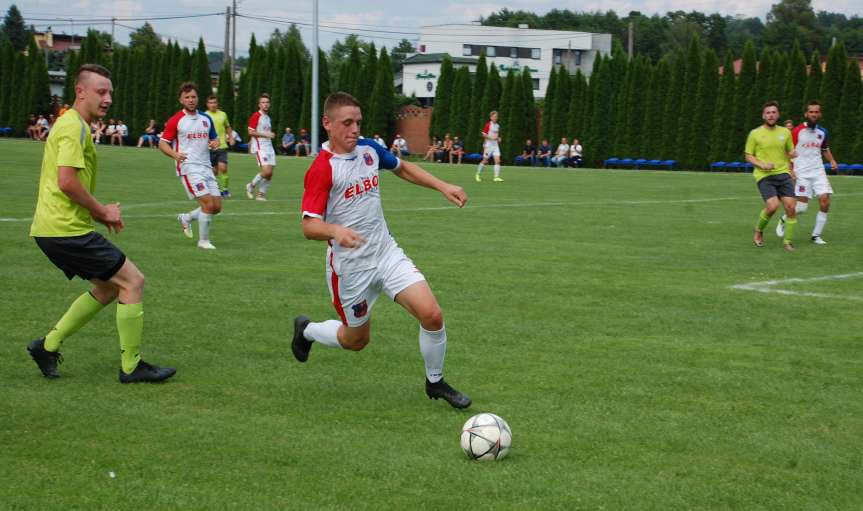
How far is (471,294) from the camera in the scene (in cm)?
1066

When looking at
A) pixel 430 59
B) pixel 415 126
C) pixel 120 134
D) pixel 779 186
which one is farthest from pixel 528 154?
pixel 430 59

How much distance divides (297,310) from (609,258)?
5474mm

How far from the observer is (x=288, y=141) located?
2186 inches

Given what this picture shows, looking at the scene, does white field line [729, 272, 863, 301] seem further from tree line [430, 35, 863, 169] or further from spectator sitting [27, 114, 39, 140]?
spectator sitting [27, 114, 39, 140]

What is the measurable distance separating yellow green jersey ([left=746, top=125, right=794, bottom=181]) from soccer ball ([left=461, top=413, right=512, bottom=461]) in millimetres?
11604

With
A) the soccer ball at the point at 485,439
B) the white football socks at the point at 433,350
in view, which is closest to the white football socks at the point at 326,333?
the white football socks at the point at 433,350

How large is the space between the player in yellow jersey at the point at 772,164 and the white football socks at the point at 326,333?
10.3 meters

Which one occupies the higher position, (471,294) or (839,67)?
(839,67)

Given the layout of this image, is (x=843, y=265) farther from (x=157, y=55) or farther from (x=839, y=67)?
(x=157, y=55)

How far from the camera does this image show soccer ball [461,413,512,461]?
5.31 metres

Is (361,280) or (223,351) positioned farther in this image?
(223,351)

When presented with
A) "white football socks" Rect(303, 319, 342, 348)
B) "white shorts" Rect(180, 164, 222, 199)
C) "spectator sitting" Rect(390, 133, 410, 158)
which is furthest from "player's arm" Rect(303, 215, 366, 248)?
"spectator sitting" Rect(390, 133, 410, 158)

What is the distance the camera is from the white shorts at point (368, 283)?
6.41 meters

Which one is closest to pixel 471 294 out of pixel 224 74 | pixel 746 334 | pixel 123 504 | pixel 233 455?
pixel 746 334
